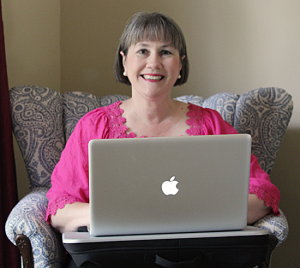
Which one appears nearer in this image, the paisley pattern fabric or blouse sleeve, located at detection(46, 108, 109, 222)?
blouse sleeve, located at detection(46, 108, 109, 222)

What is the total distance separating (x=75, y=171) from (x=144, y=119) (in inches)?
13.7

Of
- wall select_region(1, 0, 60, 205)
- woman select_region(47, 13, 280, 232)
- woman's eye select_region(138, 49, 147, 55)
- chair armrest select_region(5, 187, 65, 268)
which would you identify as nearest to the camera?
chair armrest select_region(5, 187, 65, 268)

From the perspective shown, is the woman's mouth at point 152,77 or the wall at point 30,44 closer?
the woman's mouth at point 152,77

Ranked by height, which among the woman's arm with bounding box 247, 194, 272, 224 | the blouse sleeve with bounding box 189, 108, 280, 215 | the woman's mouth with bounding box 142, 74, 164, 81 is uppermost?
the woman's mouth with bounding box 142, 74, 164, 81

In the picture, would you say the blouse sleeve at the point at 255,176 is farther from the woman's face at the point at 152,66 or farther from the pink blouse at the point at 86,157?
the woman's face at the point at 152,66

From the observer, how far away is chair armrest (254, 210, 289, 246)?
1150mm

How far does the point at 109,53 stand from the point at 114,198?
1.58 metres

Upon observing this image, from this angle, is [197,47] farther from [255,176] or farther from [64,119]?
[255,176]

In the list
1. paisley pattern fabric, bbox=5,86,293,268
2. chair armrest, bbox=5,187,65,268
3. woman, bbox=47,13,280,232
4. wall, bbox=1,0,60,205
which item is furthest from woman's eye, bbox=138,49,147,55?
wall, bbox=1,0,60,205

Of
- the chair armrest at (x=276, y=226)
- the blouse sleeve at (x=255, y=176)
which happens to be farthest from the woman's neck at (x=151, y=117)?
the chair armrest at (x=276, y=226)

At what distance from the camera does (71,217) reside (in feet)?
3.87

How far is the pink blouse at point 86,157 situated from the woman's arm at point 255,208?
2cm

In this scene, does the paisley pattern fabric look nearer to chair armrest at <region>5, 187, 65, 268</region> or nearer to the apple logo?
chair armrest at <region>5, 187, 65, 268</region>

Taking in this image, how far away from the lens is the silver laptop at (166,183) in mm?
816
